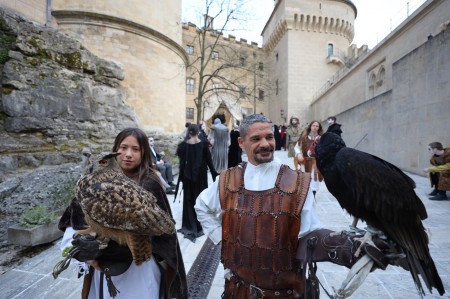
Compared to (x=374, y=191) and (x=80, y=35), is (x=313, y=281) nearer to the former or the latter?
(x=374, y=191)

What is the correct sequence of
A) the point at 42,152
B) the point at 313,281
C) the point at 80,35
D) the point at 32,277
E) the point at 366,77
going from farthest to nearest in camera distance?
1. the point at 366,77
2. the point at 80,35
3. the point at 42,152
4. the point at 32,277
5. the point at 313,281

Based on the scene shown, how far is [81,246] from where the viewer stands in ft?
4.50

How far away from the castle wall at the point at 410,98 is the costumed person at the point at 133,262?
9804mm

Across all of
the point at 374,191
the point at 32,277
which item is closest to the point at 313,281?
the point at 374,191

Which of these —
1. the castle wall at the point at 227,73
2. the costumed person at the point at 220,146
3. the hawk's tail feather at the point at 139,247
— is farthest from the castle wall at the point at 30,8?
the castle wall at the point at 227,73

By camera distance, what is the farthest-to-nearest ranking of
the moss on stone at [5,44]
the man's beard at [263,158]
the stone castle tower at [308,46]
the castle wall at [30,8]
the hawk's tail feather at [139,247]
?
the stone castle tower at [308,46] < the castle wall at [30,8] < the moss on stone at [5,44] < the man's beard at [263,158] < the hawk's tail feather at [139,247]

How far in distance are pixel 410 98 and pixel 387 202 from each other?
10.7m

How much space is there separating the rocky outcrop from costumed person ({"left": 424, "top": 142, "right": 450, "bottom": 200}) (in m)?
8.80

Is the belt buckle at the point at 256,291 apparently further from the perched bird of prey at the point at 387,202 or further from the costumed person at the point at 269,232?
the perched bird of prey at the point at 387,202

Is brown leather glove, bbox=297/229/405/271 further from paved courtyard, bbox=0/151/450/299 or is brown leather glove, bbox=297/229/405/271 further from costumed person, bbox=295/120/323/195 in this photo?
costumed person, bbox=295/120/323/195

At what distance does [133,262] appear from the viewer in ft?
5.38

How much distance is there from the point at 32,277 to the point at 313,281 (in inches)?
139

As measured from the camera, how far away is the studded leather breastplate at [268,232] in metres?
1.37

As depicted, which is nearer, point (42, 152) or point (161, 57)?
point (42, 152)
